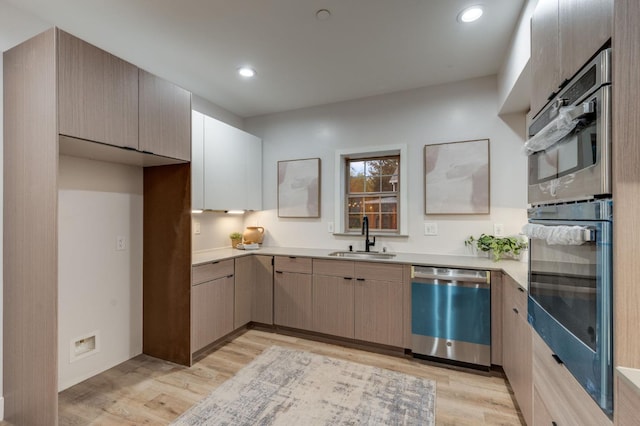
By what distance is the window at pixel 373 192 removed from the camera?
351 cm

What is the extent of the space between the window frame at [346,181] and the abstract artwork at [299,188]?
0.84ft

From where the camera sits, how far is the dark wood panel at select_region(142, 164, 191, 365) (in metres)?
2.58

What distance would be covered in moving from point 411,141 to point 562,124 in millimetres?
2324

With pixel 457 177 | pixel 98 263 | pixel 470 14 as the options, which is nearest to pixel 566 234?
pixel 470 14

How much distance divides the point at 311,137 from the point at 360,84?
0.90 meters

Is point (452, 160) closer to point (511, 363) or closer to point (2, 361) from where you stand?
point (511, 363)

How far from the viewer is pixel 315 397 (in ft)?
7.12

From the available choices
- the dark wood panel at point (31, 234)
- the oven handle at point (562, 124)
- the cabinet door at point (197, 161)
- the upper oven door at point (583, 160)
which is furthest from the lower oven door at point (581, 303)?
the cabinet door at point (197, 161)

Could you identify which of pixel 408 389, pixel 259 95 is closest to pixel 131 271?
pixel 259 95

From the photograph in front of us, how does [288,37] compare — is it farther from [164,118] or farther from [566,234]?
[566,234]

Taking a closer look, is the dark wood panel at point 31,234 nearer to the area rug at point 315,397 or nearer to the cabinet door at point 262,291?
the area rug at point 315,397

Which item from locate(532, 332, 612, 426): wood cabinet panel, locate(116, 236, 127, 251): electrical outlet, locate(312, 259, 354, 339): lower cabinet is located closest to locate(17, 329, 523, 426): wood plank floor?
locate(312, 259, 354, 339): lower cabinet

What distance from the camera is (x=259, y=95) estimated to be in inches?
134

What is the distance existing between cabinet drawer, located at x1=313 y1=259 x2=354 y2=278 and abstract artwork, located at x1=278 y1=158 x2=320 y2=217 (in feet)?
2.54
